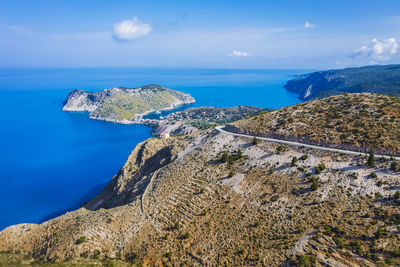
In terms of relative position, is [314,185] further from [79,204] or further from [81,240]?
[79,204]

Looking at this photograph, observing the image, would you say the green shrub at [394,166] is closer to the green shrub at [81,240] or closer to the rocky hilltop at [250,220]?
the rocky hilltop at [250,220]

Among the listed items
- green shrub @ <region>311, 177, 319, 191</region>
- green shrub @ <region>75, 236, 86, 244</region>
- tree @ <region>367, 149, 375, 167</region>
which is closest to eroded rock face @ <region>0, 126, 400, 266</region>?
green shrub @ <region>75, 236, 86, 244</region>

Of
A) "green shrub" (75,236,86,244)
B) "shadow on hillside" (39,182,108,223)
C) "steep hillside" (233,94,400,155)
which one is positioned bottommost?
"shadow on hillside" (39,182,108,223)

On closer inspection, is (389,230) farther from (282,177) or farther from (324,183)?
(282,177)

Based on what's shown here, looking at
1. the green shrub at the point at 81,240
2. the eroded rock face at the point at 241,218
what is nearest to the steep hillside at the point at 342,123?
the eroded rock face at the point at 241,218

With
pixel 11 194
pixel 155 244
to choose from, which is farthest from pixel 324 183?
pixel 11 194

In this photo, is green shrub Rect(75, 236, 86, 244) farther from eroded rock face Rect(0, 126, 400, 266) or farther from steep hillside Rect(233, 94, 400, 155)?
steep hillside Rect(233, 94, 400, 155)
